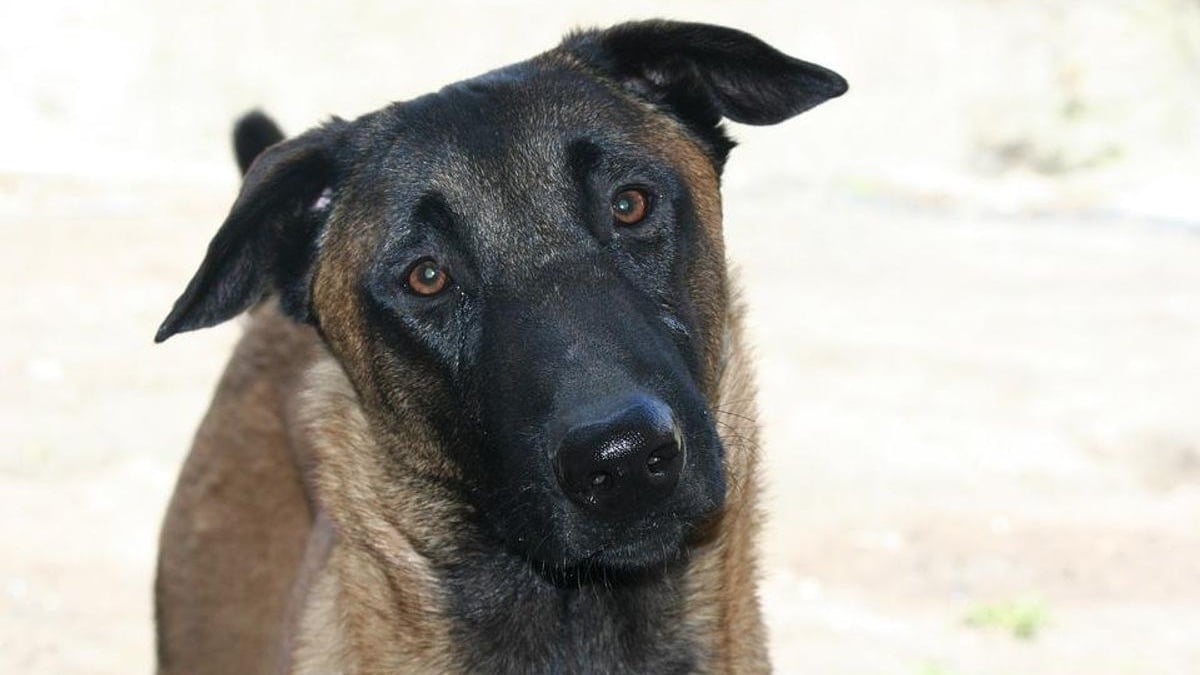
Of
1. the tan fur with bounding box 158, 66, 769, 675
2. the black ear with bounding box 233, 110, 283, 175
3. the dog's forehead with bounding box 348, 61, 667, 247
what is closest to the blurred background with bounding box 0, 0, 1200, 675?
the tan fur with bounding box 158, 66, 769, 675

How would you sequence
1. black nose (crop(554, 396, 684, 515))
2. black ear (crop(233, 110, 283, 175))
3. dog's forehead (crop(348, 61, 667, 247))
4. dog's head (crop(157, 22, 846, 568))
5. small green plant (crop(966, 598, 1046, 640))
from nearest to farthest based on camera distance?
black nose (crop(554, 396, 684, 515)) < dog's head (crop(157, 22, 846, 568)) < dog's forehead (crop(348, 61, 667, 247)) < black ear (crop(233, 110, 283, 175)) < small green plant (crop(966, 598, 1046, 640))

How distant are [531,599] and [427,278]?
787mm

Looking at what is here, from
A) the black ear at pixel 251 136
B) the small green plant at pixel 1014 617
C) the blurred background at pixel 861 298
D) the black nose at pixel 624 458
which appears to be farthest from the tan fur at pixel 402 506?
the small green plant at pixel 1014 617

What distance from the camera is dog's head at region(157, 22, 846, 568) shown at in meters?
3.35

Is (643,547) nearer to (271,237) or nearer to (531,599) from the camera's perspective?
(531,599)

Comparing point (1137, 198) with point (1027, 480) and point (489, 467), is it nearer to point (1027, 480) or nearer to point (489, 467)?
point (1027, 480)

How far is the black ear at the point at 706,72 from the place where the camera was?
3.94m

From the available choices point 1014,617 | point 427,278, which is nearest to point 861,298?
point 1014,617

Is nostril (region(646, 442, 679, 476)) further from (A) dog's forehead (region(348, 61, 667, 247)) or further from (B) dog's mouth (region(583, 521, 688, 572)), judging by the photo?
(A) dog's forehead (region(348, 61, 667, 247))

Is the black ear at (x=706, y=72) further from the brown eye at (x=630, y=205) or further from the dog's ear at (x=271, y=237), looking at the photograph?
the dog's ear at (x=271, y=237)

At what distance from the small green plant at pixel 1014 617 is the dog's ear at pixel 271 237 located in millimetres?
3767

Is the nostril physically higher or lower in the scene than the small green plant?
higher

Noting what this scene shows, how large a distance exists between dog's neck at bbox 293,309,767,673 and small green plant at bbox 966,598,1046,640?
10.0 ft

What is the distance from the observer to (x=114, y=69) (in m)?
19.4
